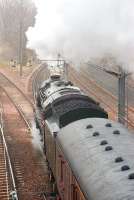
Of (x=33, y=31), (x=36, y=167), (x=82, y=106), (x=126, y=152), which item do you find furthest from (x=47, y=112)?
(x=33, y=31)

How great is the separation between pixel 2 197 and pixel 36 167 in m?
3.21

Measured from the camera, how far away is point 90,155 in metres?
8.27

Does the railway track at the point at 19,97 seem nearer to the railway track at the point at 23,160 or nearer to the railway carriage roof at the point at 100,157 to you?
the railway track at the point at 23,160

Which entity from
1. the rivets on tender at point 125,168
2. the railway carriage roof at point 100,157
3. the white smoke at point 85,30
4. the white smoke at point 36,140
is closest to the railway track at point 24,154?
the white smoke at point 36,140

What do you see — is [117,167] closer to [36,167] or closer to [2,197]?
[2,197]

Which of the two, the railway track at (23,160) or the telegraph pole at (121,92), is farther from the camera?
the telegraph pole at (121,92)

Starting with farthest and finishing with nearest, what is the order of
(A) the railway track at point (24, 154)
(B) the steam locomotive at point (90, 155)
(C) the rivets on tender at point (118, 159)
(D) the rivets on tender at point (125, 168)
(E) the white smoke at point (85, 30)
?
(E) the white smoke at point (85, 30) < (A) the railway track at point (24, 154) < (C) the rivets on tender at point (118, 159) < (D) the rivets on tender at point (125, 168) < (B) the steam locomotive at point (90, 155)

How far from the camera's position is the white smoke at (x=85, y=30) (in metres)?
15.9

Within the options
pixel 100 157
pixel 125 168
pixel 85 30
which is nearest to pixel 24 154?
pixel 85 30

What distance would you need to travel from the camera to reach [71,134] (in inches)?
405

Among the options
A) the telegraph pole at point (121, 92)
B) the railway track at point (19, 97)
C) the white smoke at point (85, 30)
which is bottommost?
the railway track at point (19, 97)

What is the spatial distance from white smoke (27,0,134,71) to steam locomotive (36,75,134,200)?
370 cm

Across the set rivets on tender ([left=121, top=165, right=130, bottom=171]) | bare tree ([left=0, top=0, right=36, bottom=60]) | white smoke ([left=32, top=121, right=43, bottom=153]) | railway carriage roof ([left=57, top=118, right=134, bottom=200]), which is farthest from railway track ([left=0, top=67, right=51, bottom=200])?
bare tree ([left=0, top=0, right=36, bottom=60])

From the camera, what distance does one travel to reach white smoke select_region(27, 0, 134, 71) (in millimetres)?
15883
